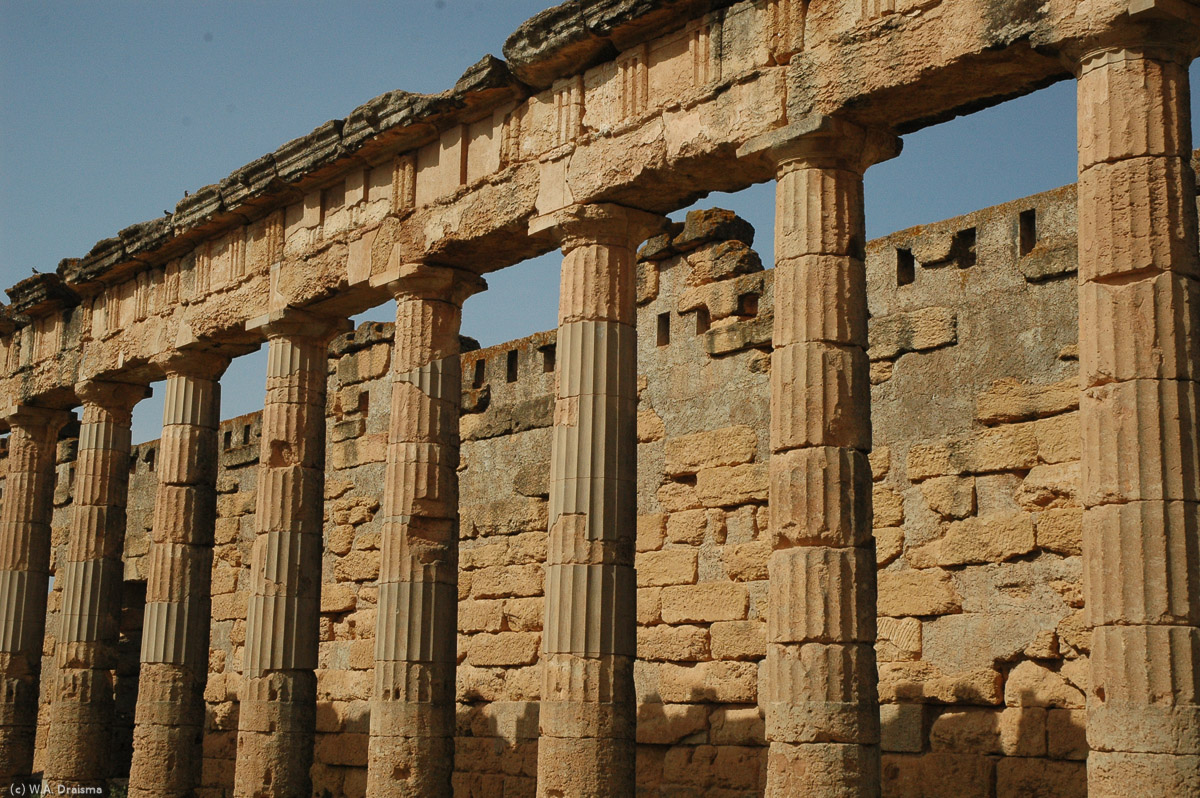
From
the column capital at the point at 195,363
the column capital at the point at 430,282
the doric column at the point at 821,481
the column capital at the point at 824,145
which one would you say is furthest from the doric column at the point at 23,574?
the column capital at the point at 824,145

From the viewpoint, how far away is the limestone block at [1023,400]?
13617 mm

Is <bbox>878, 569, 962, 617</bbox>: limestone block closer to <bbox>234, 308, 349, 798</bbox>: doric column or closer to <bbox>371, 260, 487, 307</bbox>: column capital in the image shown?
<bbox>371, 260, 487, 307</bbox>: column capital

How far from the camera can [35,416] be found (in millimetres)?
22625

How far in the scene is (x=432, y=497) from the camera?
15555mm

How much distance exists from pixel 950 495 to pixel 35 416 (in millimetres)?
14434

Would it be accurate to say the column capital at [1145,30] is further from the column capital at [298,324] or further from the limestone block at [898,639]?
the column capital at [298,324]

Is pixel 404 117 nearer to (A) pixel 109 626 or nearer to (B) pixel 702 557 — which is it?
(B) pixel 702 557

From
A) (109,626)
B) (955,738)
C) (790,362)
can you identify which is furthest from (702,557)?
(109,626)

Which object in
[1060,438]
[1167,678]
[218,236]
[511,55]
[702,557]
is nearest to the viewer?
[1167,678]

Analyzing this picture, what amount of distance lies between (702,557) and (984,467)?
12.3 ft

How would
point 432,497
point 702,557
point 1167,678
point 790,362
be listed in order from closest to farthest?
point 1167,678 < point 790,362 < point 432,497 < point 702,557

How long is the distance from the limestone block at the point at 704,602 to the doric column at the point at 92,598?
8.09 meters

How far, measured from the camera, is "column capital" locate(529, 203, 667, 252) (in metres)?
14.0

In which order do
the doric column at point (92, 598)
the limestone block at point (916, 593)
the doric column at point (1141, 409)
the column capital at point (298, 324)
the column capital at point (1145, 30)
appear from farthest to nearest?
1. the doric column at point (92, 598)
2. the column capital at point (298, 324)
3. the limestone block at point (916, 593)
4. the column capital at point (1145, 30)
5. the doric column at point (1141, 409)
